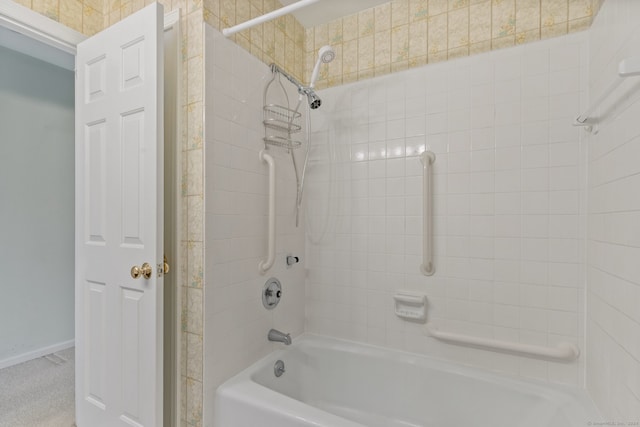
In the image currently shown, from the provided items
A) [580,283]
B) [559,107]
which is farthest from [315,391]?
[559,107]

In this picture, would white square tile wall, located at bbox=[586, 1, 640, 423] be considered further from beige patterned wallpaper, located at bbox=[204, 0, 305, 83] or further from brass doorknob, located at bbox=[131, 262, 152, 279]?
brass doorknob, located at bbox=[131, 262, 152, 279]

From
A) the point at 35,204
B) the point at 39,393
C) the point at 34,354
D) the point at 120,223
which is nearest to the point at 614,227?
the point at 120,223

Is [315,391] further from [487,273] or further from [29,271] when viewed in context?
[29,271]

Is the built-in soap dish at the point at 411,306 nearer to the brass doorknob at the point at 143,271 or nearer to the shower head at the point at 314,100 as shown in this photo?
the shower head at the point at 314,100

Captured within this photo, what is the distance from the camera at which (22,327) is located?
103 inches

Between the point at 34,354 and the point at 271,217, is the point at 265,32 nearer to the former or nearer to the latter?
the point at 271,217

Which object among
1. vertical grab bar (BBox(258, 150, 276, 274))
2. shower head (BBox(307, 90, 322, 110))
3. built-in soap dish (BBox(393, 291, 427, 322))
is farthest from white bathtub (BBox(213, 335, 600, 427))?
shower head (BBox(307, 90, 322, 110))

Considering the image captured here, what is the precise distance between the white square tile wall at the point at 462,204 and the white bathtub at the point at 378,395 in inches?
4.2

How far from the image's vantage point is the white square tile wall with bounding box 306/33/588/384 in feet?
4.89

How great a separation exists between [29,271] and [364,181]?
2.95 m

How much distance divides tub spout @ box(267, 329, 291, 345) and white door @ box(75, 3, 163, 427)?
607 mm

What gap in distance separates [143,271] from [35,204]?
222 cm

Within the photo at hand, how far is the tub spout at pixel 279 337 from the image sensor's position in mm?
1748

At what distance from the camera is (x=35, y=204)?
8.88ft
